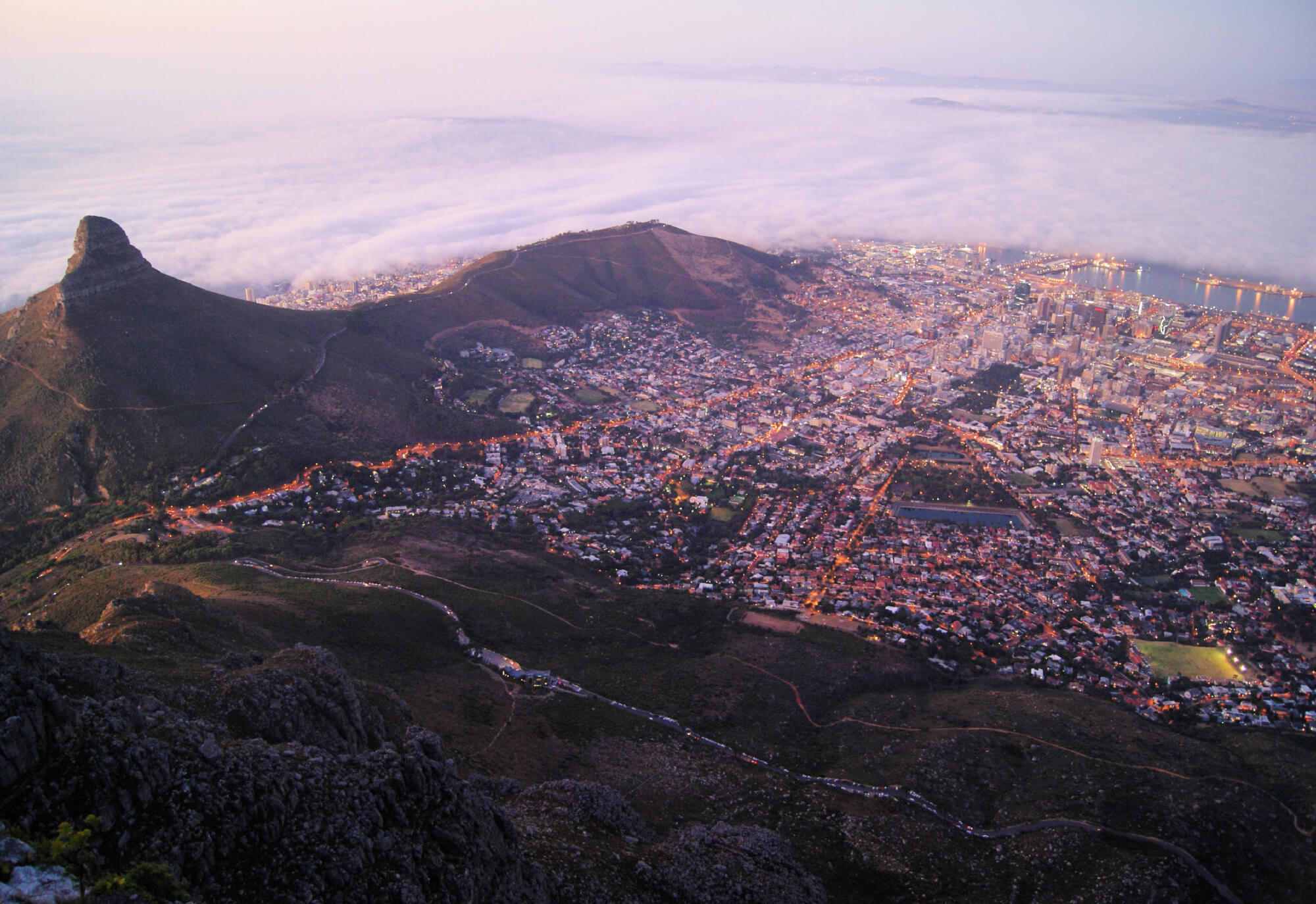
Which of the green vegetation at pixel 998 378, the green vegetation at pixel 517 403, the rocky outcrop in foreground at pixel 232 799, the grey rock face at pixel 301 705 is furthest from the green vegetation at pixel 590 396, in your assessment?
the rocky outcrop in foreground at pixel 232 799

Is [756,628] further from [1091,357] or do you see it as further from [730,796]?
[1091,357]

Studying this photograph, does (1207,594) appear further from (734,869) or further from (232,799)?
(232,799)

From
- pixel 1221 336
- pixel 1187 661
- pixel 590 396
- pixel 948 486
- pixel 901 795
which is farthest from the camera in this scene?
pixel 1221 336

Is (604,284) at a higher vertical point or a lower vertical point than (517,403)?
higher

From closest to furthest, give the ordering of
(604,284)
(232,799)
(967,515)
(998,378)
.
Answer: (232,799), (967,515), (998,378), (604,284)

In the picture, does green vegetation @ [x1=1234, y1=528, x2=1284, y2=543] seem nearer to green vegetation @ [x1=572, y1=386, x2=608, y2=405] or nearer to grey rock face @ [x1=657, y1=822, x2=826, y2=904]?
grey rock face @ [x1=657, y1=822, x2=826, y2=904]

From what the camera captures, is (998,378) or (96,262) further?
(998,378)

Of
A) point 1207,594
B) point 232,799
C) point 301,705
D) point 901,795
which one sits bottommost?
point 1207,594

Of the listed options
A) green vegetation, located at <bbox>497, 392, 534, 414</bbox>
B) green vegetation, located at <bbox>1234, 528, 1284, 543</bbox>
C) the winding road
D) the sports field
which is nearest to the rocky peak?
green vegetation, located at <bbox>497, 392, 534, 414</bbox>

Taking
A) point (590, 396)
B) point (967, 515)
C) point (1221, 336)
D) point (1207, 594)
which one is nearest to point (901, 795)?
point (1207, 594)
